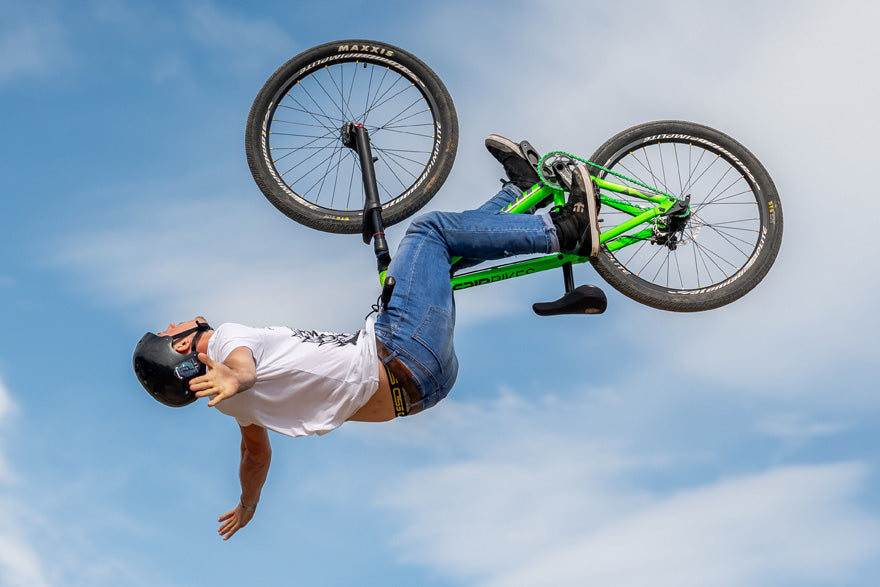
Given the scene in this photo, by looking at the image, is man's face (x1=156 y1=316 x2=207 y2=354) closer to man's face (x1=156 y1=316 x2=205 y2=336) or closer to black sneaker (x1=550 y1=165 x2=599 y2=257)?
man's face (x1=156 y1=316 x2=205 y2=336)

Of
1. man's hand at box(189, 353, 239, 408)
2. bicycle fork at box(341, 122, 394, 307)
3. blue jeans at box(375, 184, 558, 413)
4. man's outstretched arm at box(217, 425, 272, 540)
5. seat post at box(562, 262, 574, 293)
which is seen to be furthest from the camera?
seat post at box(562, 262, 574, 293)

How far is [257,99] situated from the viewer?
7758 millimetres

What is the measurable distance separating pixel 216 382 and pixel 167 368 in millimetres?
897

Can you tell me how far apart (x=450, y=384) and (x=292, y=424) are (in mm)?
1021

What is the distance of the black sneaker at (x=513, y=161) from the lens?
767 centimetres

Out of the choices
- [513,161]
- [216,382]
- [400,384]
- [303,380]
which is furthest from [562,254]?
[216,382]

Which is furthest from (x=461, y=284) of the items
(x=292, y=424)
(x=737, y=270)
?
(x=737, y=270)

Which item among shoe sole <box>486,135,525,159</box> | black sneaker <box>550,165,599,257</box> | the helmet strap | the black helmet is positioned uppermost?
shoe sole <box>486,135,525,159</box>

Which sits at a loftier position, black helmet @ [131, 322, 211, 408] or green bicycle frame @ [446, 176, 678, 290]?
green bicycle frame @ [446, 176, 678, 290]

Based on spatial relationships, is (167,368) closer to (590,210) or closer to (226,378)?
(226,378)

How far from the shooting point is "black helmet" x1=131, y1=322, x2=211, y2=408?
6.04m

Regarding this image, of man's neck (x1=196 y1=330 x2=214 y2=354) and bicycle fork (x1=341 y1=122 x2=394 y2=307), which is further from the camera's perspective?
bicycle fork (x1=341 y1=122 x2=394 y2=307)

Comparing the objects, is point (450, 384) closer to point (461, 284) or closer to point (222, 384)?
point (461, 284)

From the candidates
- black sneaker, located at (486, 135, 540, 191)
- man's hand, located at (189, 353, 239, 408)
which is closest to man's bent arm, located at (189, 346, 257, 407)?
man's hand, located at (189, 353, 239, 408)
